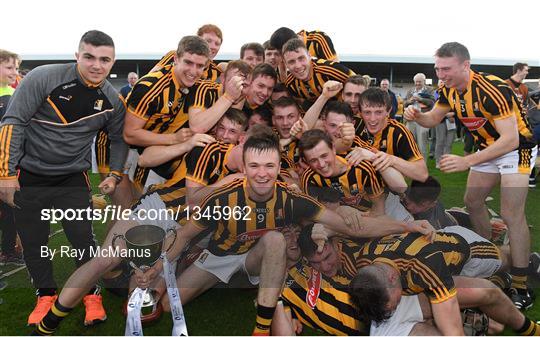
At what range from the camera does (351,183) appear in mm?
3307

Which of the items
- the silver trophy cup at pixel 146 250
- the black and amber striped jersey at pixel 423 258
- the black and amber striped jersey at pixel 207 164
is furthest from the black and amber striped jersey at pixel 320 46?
the silver trophy cup at pixel 146 250

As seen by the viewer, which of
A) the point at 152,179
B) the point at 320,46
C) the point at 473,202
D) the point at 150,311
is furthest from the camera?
the point at 320,46

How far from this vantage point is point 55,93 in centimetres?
286

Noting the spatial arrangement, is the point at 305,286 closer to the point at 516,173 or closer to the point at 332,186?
the point at 332,186

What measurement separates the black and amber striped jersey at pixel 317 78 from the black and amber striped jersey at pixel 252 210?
1509mm

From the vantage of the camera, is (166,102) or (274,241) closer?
(274,241)

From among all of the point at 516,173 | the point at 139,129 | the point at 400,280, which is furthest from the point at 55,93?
the point at 516,173

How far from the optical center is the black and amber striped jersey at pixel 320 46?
4.62 meters

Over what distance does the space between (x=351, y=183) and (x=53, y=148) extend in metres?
2.18

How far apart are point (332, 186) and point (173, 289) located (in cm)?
139

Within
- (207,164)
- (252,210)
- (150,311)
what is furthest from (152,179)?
(252,210)

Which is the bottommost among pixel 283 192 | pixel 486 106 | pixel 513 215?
pixel 513 215

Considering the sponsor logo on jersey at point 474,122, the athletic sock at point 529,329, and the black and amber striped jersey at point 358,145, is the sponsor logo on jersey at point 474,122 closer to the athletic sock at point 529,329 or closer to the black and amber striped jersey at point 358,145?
the black and amber striped jersey at point 358,145

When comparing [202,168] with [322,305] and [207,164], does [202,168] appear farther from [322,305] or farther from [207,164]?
[322,305]
